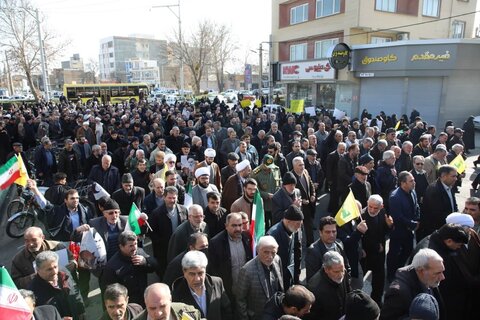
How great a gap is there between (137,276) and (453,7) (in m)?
31.8

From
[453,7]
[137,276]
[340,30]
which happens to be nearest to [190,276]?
[137,276]

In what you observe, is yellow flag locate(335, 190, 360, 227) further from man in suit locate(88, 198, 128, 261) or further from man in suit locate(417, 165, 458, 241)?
man in suit locate(88, 198, 128, 261)

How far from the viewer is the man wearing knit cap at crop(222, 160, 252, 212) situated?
637 centimetres

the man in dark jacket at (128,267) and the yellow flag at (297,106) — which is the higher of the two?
the yellow flag at (297,106)

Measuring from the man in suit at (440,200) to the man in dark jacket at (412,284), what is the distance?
2.44m

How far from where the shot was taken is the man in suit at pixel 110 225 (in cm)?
470

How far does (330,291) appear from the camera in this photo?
132 inches

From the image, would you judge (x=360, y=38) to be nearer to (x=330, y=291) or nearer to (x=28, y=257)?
(x=330, y=291)

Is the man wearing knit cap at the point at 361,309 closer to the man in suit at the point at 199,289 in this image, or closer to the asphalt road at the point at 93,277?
the man in suit at the point at 199,289

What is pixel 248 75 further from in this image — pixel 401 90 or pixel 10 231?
pixel 10 231

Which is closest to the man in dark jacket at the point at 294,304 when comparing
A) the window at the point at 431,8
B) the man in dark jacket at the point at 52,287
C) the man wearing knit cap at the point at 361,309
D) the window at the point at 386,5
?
the man wearing knit cap at the point at 361,309

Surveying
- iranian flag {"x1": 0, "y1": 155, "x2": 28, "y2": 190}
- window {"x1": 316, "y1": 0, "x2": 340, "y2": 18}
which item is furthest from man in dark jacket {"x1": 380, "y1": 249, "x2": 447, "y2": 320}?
window {"x1": 316, "y1": 0, "x2": 340, "y2": 18}

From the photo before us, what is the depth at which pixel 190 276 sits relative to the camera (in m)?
3.30

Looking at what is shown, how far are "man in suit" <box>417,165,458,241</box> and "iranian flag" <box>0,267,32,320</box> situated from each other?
5.35 meters
